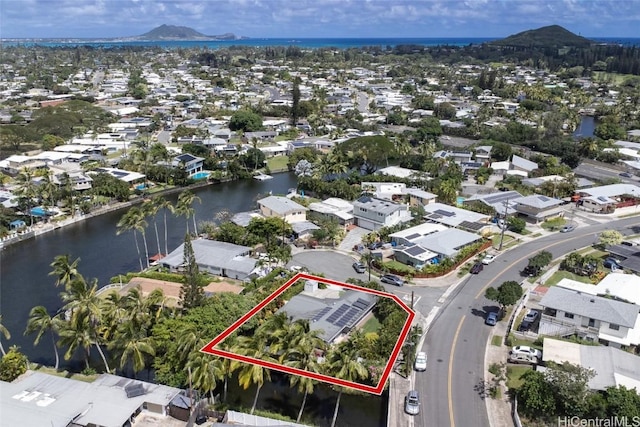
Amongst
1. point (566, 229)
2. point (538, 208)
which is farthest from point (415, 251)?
point (566, 229)

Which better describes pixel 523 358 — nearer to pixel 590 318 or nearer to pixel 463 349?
pixel 463 349

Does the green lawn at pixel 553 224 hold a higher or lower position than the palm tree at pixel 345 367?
lower

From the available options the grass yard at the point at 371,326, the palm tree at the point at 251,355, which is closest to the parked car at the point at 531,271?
the grass yard at the point at 371,326

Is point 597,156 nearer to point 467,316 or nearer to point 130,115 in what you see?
point 467,316

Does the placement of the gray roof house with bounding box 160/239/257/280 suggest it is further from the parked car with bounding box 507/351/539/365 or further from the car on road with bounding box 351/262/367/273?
the parked car with bounding box 507/351/539/365

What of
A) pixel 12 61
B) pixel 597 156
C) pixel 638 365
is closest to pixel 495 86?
pixel 597 156

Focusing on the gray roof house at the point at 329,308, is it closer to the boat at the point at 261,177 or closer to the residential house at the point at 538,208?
the residential house at the point at 538,208

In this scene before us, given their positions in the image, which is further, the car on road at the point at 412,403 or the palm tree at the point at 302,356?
the car on road at the point at 412,403
